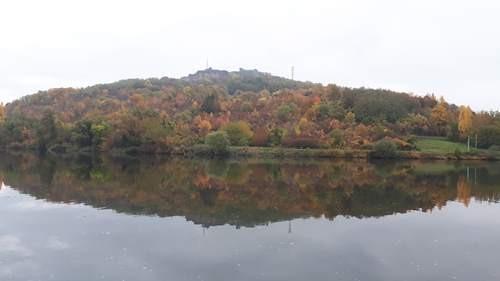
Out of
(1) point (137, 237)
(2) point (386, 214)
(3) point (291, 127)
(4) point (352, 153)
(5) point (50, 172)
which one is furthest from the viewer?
(3) point (291, 127)

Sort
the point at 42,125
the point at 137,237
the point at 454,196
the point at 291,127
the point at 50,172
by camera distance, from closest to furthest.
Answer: the point at 137,237, the point at 454,196, the point at 50,172, the point at 42,125, the point at 291,127

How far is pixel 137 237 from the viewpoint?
2391cm

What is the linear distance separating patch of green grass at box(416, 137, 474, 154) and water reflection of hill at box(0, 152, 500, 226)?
4082cm

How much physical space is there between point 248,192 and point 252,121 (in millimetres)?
85895

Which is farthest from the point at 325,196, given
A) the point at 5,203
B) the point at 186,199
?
the point at 5,203

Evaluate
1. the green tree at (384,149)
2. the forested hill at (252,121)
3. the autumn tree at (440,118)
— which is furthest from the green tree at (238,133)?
the autumn tree at (440,118)

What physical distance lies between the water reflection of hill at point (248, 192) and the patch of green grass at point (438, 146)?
134 ft

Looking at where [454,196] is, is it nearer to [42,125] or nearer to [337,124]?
[337,124]

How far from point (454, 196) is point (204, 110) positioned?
325 ft

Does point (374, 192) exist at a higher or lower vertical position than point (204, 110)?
lower

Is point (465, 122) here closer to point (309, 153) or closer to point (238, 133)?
point (309, 153)

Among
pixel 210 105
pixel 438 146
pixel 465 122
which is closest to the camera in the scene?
pixel 438 146

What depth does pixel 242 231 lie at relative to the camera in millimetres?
25844

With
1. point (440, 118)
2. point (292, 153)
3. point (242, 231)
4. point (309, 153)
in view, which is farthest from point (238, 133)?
point (242, 231)
